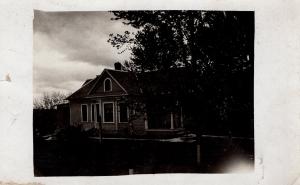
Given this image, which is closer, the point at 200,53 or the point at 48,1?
the point at 48,1

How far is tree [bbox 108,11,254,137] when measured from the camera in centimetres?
148

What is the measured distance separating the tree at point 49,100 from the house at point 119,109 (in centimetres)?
3

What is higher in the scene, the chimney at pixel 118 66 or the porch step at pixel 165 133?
the chimney at pixel 118 66

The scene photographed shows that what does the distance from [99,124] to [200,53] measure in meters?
0.51

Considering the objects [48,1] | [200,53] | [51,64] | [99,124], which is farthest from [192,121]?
[48,1]

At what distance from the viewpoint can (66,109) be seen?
1.48 meters

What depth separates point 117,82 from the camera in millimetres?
1531

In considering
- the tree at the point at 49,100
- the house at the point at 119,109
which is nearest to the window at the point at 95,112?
the house at the point at 119,109

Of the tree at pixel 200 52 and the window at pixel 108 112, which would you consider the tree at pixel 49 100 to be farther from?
the tree at pixel 200 52

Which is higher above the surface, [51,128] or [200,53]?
[200,53]

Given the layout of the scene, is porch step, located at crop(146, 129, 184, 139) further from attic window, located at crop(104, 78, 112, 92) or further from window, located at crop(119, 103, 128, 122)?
attic window, located at crop(104, 78, 112, 92)

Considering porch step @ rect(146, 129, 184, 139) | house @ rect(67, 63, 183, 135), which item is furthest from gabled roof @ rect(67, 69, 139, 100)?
porch step @ rect(146, 129, 184, 139)

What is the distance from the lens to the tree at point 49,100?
1459 millimetres

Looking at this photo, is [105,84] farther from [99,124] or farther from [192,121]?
[192,121]
